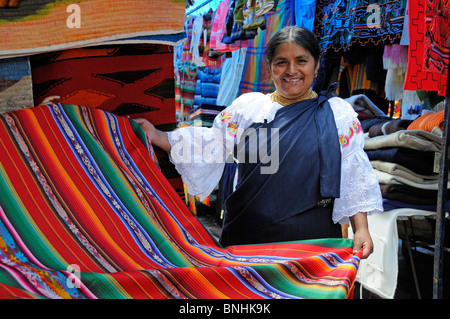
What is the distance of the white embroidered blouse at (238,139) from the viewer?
175 centimetres

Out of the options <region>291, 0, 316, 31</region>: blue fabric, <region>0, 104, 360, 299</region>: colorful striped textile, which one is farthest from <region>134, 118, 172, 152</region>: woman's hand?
<region>291, 0, 316, 31</region>: blue fabric

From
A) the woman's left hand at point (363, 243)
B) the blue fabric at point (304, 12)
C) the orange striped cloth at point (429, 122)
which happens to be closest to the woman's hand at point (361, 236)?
the woman's left hand at point (363, 243)

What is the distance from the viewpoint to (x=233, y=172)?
358 centimetres

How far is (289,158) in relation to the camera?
1.77 metres

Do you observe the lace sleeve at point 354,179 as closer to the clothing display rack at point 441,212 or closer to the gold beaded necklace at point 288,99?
the gold beaded necklace at point 288,99

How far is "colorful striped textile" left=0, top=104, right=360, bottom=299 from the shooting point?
3.27 ft

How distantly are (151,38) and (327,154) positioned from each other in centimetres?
84

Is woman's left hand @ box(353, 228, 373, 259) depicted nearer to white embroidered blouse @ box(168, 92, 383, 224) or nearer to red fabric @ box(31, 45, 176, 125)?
white embroidered blouse @ box(168, 92, 383, 224)

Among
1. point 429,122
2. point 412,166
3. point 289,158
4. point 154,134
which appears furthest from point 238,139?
point 429,122

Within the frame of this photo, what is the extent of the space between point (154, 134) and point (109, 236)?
2.13ft

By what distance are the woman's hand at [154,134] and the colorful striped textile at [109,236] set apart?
0.37ft

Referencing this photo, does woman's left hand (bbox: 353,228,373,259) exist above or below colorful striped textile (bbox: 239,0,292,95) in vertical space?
below

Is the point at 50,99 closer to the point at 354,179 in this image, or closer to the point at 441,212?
the point at 354,179

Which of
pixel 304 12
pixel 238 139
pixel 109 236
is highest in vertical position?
pixel 304 12
